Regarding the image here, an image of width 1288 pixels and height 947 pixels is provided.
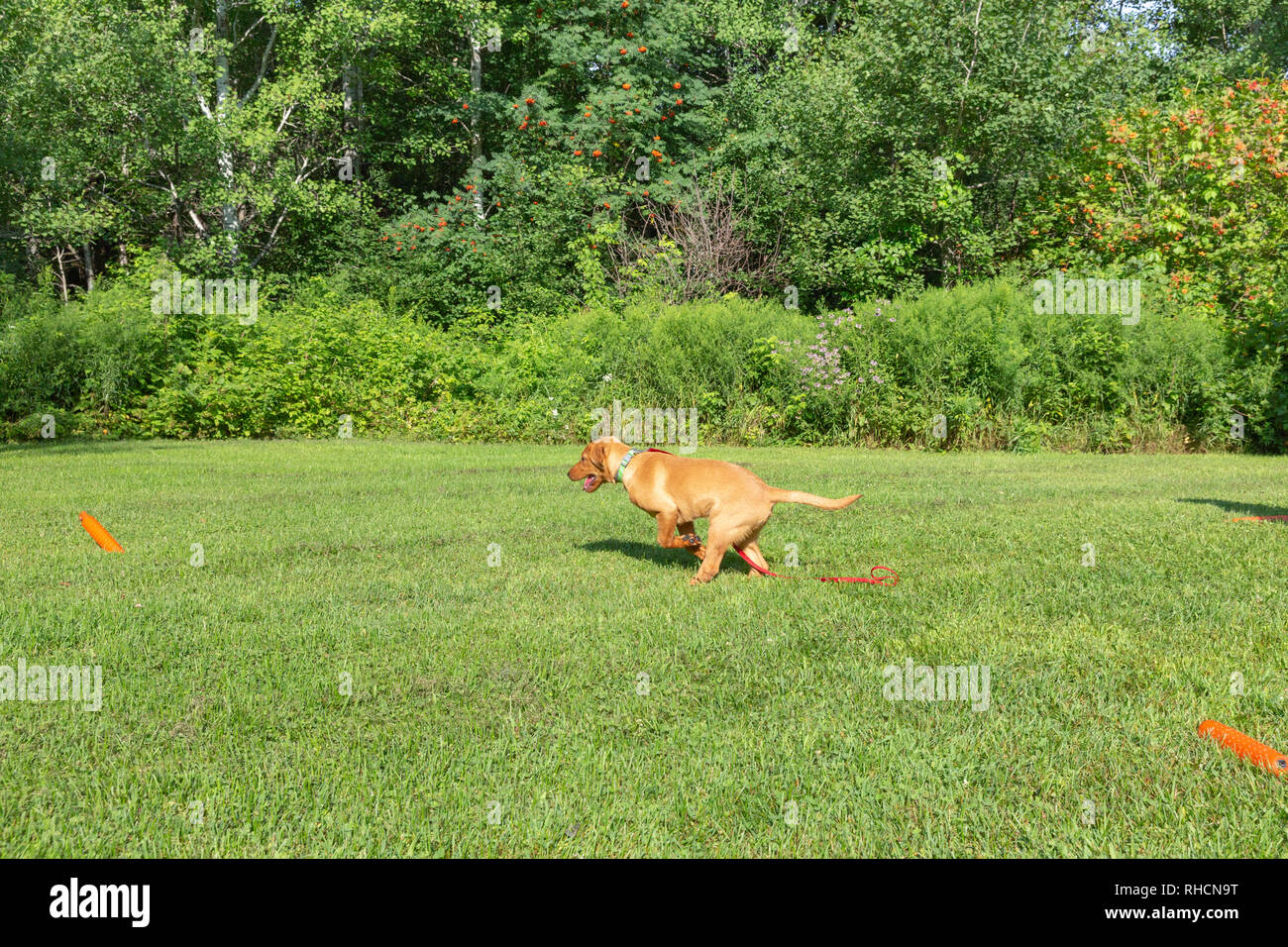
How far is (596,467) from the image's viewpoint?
685 centimetres

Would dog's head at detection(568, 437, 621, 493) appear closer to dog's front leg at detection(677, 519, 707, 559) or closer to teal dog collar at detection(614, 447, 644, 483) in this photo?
teal dog collar at detection(614, 447, 644, 483)

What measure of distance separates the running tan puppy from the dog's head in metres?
0.01

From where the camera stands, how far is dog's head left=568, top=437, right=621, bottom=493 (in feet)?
22.3

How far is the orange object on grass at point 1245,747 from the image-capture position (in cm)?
312

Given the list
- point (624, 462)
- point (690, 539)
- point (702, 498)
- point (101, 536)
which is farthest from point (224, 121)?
point (702, 498)

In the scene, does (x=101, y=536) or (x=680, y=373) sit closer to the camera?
(x=101, y=536)

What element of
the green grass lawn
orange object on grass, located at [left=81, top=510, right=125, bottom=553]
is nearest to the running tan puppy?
the green grass lawn

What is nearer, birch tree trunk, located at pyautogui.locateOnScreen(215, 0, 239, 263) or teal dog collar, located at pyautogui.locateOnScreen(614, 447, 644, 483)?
teal dog collar, located at pyautogui.locateOnScreen(614, 447, 644, 483)

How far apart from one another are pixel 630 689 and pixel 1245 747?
92.1 inches

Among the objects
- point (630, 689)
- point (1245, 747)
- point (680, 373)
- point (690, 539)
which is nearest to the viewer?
point (1245, 747)

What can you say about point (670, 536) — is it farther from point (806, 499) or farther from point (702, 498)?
point (806, 499)

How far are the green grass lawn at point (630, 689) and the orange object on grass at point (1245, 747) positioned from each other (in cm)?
5

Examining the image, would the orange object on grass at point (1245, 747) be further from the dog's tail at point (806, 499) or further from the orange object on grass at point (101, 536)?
the orange object on grass at point (101, 536)

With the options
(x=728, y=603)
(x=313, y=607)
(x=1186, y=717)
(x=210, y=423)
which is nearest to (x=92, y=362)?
(x=210, y=423)
